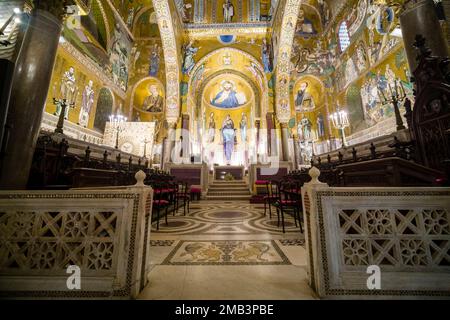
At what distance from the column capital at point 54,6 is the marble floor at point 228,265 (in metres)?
3.72

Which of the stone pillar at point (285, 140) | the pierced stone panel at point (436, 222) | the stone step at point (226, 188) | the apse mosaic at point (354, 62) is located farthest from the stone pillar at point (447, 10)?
the stone step at point (226, 188)

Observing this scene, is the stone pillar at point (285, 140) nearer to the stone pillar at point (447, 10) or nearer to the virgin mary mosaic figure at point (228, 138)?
the virgin mary mosaic figure at point (228, 138)

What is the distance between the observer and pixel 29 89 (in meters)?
2.25

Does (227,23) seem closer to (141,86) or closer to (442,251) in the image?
(141,86)

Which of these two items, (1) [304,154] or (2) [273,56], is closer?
(2) [273,56]

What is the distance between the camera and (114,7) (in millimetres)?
10250

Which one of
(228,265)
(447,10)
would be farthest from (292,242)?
(447,10)

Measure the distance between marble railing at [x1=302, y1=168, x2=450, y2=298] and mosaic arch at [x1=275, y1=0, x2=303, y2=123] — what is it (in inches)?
347

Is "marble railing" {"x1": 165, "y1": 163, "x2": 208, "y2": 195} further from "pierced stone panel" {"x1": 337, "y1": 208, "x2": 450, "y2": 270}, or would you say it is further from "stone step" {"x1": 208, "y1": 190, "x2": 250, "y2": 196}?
"pierced stone panel" {"x1": 337, "y1": 208, "x2": 450, "y2": 270}

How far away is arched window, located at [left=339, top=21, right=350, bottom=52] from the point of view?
10141 mm

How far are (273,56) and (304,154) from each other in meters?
6.43

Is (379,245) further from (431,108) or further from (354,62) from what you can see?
(354,62)

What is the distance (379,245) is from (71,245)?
245 centimetres
